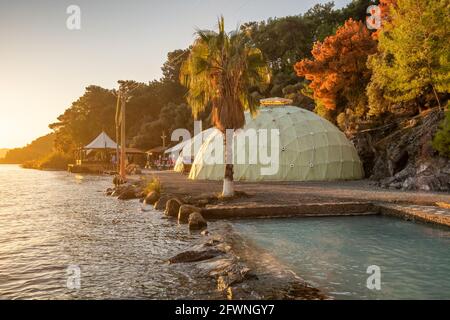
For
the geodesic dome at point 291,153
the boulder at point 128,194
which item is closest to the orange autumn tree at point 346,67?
the geodesic dome at point 291,153

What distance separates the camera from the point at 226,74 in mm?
17109

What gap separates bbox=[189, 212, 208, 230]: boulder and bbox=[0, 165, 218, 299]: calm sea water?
306 mm

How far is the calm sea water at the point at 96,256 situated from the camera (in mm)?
6309

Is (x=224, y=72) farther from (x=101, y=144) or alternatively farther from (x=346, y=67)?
(x=101, y=144)

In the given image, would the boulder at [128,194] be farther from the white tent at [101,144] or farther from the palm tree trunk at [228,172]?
the white tent at [101,144]

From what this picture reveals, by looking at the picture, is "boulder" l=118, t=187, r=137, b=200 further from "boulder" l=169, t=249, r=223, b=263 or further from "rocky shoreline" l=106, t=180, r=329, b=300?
"boulder" l=169, t=249, r=223, b=263

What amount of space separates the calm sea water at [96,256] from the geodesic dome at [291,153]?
1366 cm

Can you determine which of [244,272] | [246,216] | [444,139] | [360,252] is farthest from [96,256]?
[444,139]

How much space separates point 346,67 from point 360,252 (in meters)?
25.3

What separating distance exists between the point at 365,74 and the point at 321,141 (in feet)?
24.4

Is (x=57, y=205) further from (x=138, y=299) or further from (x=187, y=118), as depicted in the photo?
(x=187, y=118)

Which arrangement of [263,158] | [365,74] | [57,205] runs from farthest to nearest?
[365,74] < [263,158] < [57,205]

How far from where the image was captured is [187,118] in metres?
68.8
